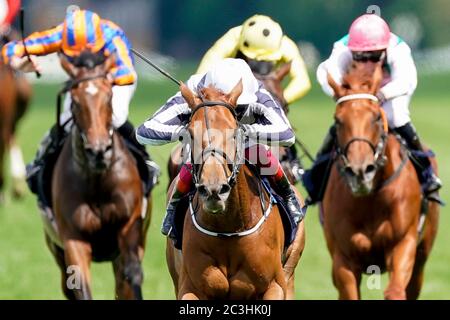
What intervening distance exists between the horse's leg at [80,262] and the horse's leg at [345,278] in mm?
1511

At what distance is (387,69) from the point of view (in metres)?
8.71

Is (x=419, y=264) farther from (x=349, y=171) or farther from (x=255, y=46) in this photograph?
(x=255, y=46)

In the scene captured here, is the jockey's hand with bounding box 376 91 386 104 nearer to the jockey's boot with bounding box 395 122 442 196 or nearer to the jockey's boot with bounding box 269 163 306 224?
the jockey's boot with bounding box 395 122 442 196

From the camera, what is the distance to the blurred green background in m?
11.1

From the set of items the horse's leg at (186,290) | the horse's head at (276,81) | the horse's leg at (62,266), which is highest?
the horse's leg at (186,290)

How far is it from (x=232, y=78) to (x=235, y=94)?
295 mm

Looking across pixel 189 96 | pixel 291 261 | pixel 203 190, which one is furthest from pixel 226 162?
pixel 291 261

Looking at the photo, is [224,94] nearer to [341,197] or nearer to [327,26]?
[341,197]

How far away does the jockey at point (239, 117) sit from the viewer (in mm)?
6395

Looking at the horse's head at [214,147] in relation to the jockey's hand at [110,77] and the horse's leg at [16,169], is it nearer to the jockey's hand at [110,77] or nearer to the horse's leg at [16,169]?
the jockey's hand at [110,77]

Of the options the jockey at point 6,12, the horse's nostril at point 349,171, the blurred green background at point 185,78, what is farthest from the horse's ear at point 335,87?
the jockey at point 6,12

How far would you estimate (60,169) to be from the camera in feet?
28.4

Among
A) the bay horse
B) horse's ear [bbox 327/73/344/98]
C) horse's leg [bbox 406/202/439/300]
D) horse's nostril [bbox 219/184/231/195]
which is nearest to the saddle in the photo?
horse's nostril [bbox 219/184/231/195]
